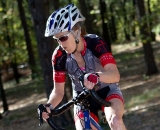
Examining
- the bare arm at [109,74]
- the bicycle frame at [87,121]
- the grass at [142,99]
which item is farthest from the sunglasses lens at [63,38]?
the grass at [142,99]

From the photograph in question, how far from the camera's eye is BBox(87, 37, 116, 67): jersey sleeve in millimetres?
4066

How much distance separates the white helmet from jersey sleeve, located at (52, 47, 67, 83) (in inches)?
17.5

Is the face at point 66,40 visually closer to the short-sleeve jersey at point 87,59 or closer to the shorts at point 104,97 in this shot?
the short-sleeve jersey at point 87,59

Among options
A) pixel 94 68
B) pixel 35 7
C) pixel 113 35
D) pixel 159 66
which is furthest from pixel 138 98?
pixel 113 35

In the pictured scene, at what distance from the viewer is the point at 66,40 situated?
3.99 m

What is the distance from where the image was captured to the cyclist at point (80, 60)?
12.8ft

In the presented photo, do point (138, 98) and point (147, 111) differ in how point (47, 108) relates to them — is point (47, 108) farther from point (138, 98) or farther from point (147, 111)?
point (138, 98)

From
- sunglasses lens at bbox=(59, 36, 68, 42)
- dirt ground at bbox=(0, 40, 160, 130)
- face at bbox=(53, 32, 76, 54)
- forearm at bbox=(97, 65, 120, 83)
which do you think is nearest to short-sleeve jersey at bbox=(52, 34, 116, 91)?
forearm at bbox=(97, 65, 120, 83)

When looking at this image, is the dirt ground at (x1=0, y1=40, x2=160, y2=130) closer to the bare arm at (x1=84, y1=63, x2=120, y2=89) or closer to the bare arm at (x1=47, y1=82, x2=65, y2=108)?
the bare arm at (x1=47, y1=82, x2=65, y2=108)

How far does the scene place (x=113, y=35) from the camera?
55.3 meters

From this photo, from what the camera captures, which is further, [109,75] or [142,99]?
[142,99]

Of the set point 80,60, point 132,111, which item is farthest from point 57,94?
point 132,111

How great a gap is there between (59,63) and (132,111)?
806 cm

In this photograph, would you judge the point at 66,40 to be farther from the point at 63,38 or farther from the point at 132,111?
the point at 132,111
